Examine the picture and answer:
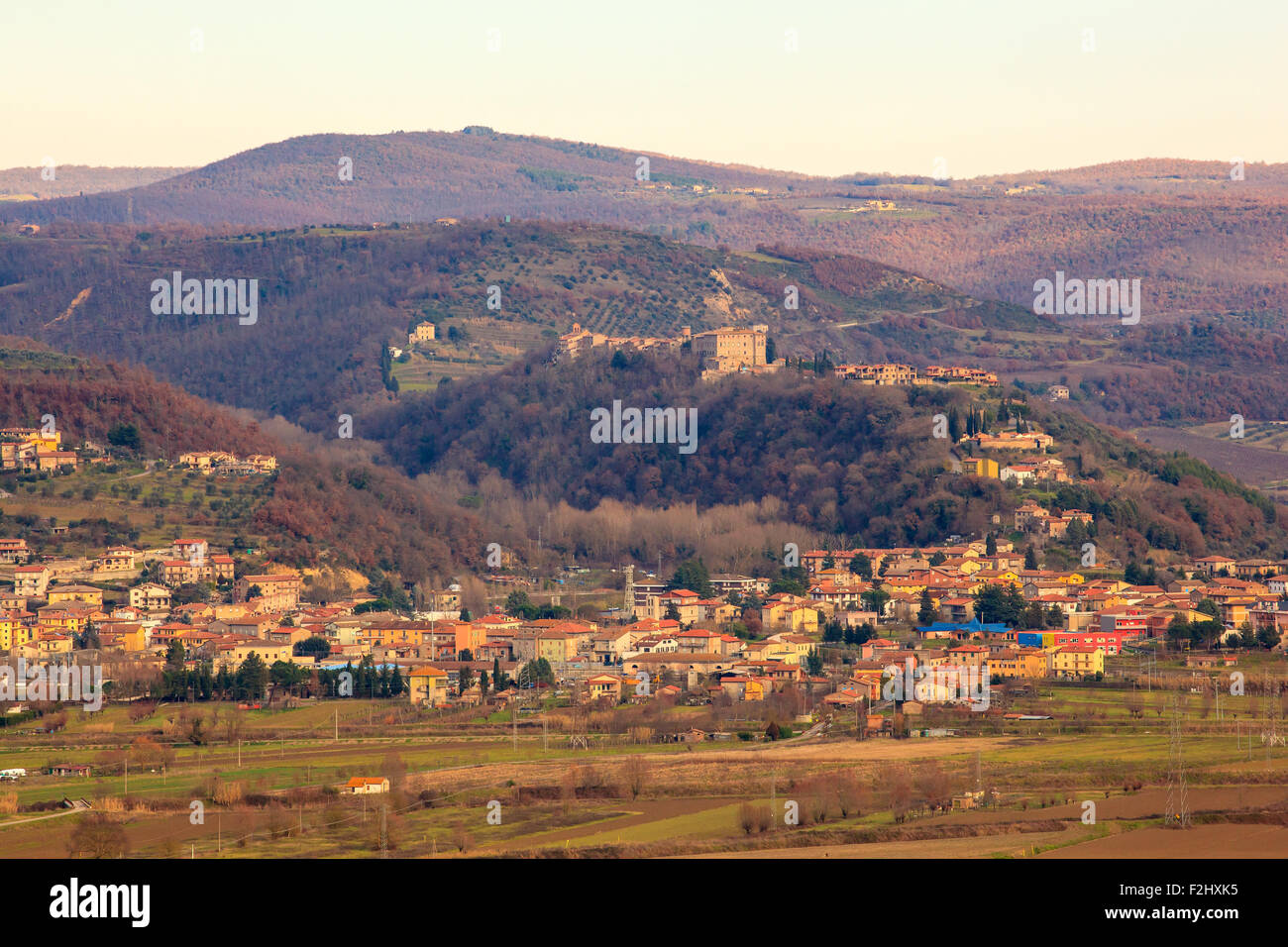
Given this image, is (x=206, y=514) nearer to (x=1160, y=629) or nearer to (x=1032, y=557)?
(x=1032, y=557)

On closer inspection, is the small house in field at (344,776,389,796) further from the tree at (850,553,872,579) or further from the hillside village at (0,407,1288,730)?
the tree at (850,553,872,579)

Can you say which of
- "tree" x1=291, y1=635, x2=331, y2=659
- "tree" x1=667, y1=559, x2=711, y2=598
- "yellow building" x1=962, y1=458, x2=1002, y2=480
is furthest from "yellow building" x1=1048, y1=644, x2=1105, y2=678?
"yellow building" x1=962, y1=458, x2=1002, y2=480

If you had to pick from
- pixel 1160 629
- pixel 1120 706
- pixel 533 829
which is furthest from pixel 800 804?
pixel 1160 629

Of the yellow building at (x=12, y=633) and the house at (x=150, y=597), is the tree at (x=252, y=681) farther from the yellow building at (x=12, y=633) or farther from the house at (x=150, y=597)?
the house at (x=150, y=597)

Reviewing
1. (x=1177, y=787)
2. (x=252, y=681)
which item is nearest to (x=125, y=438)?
(x=252, y=681)
